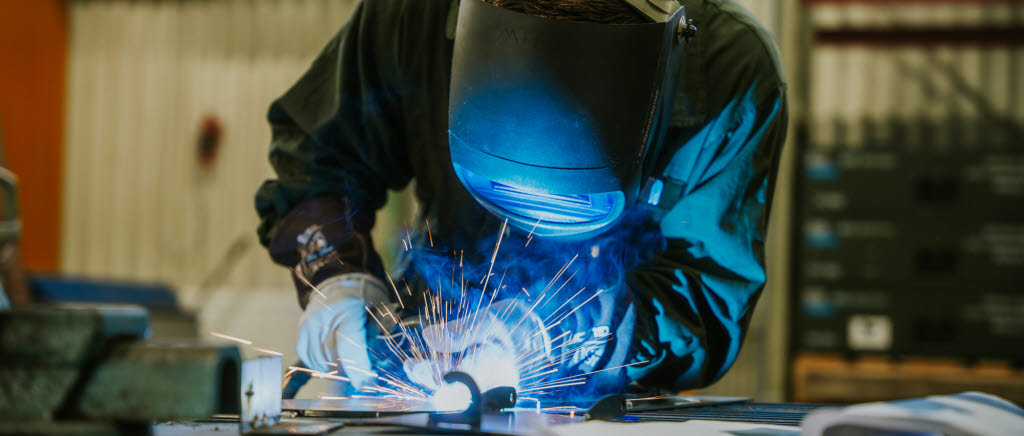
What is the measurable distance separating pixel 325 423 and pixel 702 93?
844 millimetres

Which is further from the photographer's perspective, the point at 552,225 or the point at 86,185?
the point at 86,185

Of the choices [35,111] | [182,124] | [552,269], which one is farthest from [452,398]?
[35,111]

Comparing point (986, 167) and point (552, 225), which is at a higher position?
point (986, 167)

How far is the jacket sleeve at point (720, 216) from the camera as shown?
1.38 meters

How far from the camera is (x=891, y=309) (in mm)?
2992

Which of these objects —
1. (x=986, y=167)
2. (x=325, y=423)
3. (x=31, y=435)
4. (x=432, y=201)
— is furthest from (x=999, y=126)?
(x=31, y=435)

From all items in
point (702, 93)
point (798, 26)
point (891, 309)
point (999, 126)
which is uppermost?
point (798, 26)

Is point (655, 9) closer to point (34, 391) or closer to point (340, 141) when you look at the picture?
point (340, 141)

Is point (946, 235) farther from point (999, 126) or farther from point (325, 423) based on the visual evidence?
point (325, 423)

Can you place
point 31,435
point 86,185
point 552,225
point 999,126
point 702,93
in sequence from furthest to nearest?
point 86,185, point 999,126, point 702,93, point 552,225, point 31,435

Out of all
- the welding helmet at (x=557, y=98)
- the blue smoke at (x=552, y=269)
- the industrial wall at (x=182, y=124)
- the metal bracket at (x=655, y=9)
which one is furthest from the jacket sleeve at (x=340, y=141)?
the industrial wall at (x=182, y=124)

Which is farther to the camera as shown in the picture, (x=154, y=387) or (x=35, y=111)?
(x=35, y=111)

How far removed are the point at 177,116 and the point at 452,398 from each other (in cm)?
373

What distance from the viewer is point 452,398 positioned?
1.00m
